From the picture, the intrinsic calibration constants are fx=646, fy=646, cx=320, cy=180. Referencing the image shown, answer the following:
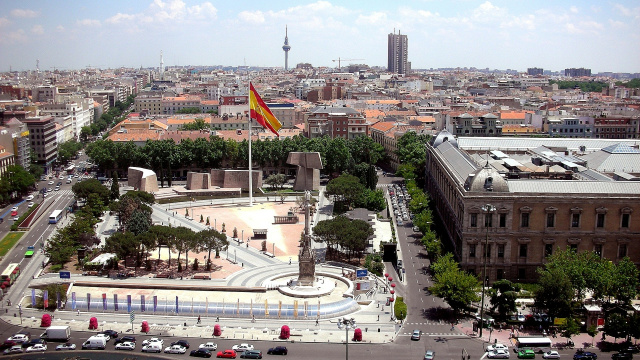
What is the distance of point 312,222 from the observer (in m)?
76.1

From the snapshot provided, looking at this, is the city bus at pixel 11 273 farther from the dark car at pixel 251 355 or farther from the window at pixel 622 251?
the window at pixel 622 251

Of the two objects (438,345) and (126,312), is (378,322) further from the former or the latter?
(126,312)

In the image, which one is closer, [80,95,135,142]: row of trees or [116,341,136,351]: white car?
[116,341,136,351]: white car

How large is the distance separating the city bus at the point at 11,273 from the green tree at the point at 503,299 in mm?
39503

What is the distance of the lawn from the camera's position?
64.8m

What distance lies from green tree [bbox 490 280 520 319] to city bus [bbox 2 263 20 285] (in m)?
39.5

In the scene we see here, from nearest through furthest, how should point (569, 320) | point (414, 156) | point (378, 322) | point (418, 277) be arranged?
point (569, 320) → point (378, 322) → point (418, 277) → point (414, 156)

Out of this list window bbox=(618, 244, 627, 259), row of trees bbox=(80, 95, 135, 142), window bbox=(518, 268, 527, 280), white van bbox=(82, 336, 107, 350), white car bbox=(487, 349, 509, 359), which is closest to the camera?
white car bbox=(487, 349, 509, 359)

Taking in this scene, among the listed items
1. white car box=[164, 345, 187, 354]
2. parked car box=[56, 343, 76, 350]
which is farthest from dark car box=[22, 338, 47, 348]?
white car box=[164, 345, 187, 354]

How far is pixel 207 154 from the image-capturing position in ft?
339

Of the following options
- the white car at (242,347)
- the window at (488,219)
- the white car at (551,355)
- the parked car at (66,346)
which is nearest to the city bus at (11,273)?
the parked car at (66,346)

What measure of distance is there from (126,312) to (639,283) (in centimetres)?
3930

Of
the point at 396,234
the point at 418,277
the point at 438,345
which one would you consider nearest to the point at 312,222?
the point at 396,234

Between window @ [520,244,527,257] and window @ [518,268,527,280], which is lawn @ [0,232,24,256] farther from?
window @ [520,244,527,257]
